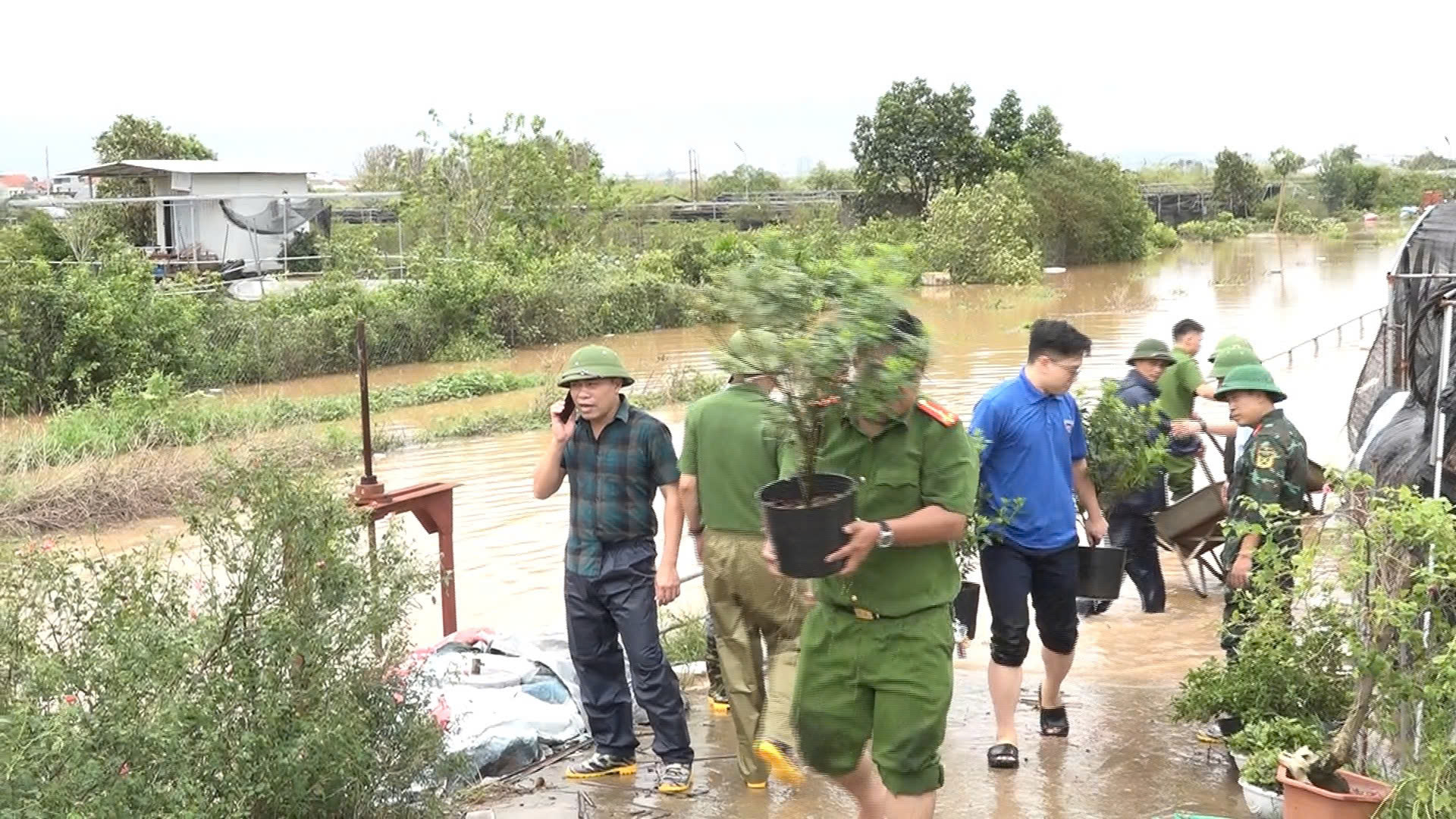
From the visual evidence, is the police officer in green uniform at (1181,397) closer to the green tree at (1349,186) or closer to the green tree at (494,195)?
the green tree at (494,195)

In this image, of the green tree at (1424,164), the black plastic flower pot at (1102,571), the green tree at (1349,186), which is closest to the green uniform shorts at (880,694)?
the black plastic flower pot at (1102,571)

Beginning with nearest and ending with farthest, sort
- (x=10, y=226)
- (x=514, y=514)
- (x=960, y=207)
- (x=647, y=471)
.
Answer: (x=647, y=471) < (x=514, y=514) < (x=10, y=226) < (x=960, y=207)

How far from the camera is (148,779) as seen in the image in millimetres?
3590

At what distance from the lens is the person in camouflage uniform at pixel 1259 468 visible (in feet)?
18.6

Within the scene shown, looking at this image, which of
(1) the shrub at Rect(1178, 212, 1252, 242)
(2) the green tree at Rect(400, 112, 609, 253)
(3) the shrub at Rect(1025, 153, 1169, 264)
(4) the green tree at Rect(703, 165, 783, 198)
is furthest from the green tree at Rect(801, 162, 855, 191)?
(2) the green tree at Rect(400, 112, 609, 253)

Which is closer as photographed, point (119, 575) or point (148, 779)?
point (148, 779)

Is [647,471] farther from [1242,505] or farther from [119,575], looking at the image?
[1242,505]

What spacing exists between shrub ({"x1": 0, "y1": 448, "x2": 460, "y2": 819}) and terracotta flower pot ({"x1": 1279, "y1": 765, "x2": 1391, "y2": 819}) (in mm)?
2572

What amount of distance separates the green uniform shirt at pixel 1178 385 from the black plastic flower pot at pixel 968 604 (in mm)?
2358

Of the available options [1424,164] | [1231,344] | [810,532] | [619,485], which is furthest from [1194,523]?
[1424,164]

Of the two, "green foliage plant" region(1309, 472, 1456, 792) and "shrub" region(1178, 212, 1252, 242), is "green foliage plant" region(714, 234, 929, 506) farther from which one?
"shrub" region(1178, 212, 1252, 242)

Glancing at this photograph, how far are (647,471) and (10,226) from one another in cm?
2930

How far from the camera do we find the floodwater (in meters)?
11.4

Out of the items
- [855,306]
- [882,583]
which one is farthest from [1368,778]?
[855,306]
